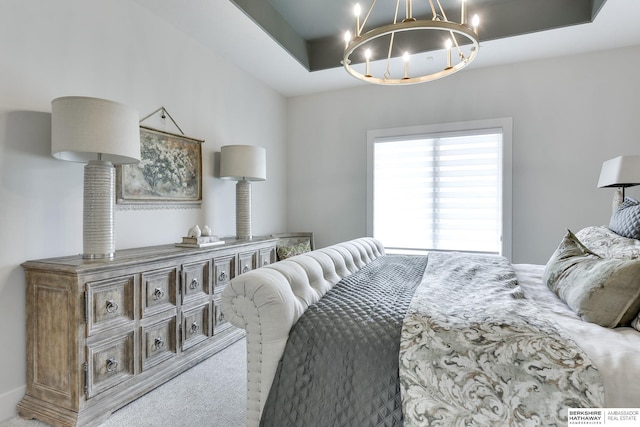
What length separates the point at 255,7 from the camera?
9.22ft

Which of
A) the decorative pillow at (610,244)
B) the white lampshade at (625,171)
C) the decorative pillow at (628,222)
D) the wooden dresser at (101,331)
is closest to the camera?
the decorative pillow at (610,244)

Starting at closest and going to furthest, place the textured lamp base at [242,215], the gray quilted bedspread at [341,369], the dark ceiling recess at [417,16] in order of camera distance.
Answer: the gray quilted bedspread at [341,369] < the dark ceiling recess at [417,16] < the textured lamp base at [242,215]

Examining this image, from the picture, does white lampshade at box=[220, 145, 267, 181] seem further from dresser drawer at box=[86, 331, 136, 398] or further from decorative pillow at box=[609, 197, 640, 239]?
decorative pillow at box=[609, 197, 640, 239]

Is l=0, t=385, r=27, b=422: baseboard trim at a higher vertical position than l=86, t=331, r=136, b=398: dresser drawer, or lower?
lower

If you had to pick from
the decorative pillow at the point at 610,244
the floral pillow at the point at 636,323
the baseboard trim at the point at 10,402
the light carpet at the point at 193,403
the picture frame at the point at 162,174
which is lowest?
the light carpet at the point at 193,403

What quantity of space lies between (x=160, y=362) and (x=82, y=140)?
4.76 feet

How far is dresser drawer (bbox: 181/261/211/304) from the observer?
7.68ft

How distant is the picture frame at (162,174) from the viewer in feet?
8.05

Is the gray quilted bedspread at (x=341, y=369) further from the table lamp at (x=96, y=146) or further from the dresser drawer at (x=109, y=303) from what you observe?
the table lamp at (x=96, y=146)

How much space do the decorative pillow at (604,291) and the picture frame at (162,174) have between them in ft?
9.07

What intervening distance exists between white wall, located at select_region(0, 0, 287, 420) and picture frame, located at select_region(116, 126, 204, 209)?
9 centimetres

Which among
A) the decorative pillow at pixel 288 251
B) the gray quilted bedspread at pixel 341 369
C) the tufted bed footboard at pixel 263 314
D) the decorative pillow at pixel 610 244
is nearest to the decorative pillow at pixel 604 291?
the decorative pillow at pixel 610 244

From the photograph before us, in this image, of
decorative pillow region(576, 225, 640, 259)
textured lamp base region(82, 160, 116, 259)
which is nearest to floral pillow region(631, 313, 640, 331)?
decorative pillow region(576, 225, 640, 259)

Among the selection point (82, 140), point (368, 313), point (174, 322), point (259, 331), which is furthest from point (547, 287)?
point (82, 140)
